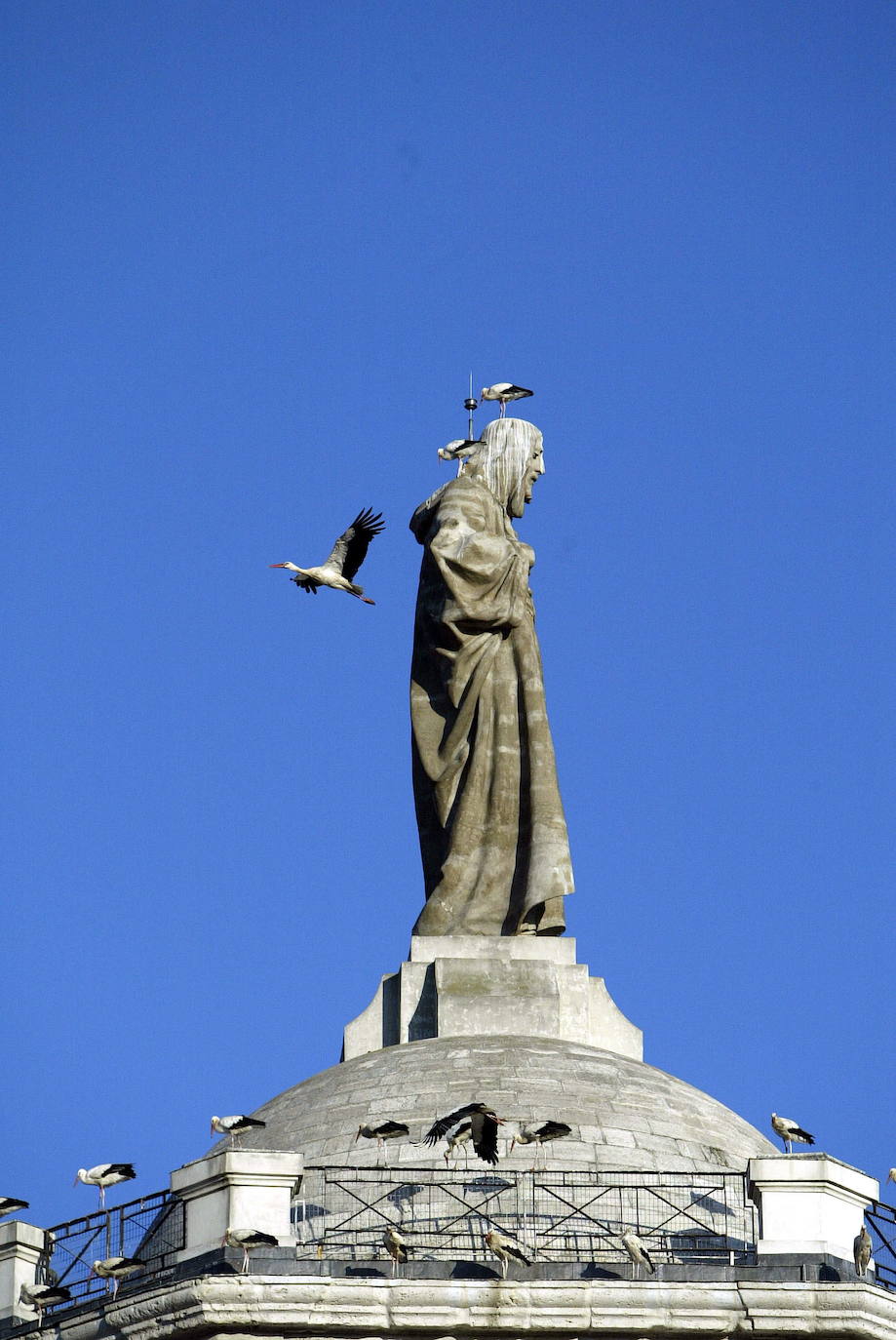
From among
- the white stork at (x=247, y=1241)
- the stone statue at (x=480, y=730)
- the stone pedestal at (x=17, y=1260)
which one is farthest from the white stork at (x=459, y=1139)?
the stone statue at (x=480, y=730)

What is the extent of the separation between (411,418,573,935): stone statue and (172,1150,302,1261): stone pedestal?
349 inches

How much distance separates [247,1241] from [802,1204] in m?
6.31

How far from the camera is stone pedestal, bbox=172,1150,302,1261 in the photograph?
3875cm

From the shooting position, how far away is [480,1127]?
39.7 meters

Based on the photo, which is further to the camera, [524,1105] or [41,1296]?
[524,1105]

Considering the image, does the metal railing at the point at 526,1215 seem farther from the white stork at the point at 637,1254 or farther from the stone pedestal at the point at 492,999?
the stone pedestal at the point at 492,999

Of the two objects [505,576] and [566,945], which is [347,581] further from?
[566,945]

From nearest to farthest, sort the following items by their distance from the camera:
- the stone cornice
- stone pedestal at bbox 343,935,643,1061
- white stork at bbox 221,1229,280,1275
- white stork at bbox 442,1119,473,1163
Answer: the stone cornice < white stork at bbox 221,1229,280,1275 < white stork at bbox 442,1119,473,1163 < stone pedestal at bbox 343,935,643,1061

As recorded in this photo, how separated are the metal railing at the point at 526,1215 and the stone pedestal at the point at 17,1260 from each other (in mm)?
4048

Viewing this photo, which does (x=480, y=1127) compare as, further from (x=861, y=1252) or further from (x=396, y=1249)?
(x=861, y=1252)

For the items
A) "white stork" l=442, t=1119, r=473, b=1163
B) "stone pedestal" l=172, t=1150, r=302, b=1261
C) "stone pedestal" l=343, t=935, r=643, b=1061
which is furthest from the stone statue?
"stone pedestal" l=172, t=1150, r=302, b=1261

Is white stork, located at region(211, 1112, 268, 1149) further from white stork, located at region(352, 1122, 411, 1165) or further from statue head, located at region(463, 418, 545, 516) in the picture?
statue head, located at region(463, 418, 545, 516)

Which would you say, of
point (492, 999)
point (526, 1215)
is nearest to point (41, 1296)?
point (526, 1215)

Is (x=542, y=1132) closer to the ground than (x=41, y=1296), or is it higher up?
higher up
